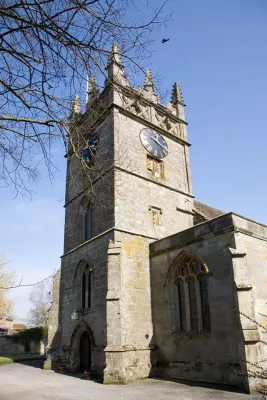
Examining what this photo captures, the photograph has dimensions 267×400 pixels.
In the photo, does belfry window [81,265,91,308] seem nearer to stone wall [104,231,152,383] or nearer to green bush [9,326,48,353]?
stone wall [104,231,152,383]

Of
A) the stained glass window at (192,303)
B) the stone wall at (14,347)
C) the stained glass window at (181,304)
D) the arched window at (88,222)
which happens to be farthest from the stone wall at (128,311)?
the stone wall at (14,347)

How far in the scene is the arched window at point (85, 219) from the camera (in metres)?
16.1

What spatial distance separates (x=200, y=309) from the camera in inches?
452

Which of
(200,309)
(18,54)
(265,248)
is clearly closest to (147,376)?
(200,309)

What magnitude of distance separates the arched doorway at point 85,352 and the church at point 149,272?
5 centimetres

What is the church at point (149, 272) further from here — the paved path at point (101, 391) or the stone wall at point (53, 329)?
the paved path at point (101, 391)

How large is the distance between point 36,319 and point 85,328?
1833 inches

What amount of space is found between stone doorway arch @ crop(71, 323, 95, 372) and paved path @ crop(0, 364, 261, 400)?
246 cm

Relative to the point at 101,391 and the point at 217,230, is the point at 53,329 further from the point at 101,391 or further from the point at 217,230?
the point at 217,230

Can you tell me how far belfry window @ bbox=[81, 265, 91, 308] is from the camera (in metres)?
Answer: 14.6

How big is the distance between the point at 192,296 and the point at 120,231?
3887 millimetres

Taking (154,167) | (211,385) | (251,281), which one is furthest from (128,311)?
(154,167)

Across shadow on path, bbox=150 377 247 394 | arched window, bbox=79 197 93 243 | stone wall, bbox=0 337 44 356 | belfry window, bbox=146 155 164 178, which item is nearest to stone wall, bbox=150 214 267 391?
shadow on path, bbox=150 377 247 394

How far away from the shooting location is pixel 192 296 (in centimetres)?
1201
